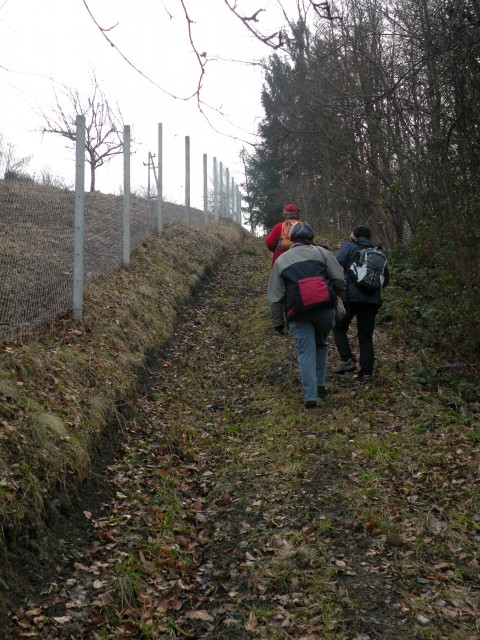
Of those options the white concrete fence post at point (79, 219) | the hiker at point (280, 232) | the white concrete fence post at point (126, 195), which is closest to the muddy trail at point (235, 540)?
the white concrete fence post at point (79, 219)

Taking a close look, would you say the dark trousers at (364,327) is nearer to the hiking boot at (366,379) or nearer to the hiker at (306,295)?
the hiking boot at (366,379)

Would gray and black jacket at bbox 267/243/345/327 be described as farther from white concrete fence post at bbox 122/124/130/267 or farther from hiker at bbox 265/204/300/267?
white concrete fence post at bbox 122/124/130/267

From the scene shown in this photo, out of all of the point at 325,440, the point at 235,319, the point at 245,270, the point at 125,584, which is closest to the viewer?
the point at 125,584

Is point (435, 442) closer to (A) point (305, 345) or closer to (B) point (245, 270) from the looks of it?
(A) point (305, 345)

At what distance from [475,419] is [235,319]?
595 centimetres

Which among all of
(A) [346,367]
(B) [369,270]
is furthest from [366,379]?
(B) [369,270]

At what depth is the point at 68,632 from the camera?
141 inches

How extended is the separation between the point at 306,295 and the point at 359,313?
121cm

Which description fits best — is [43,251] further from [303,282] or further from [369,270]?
[369,270]

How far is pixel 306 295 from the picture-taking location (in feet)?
22.9

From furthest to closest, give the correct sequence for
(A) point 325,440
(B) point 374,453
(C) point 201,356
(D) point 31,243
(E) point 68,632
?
(C) point 201,356 < (D) point 31,243 < (A) point 325,440 < (B) point 374,453 < (E) point 68,632

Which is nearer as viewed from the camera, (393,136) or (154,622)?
(154,622)

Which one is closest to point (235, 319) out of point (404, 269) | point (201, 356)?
point (201, 356)

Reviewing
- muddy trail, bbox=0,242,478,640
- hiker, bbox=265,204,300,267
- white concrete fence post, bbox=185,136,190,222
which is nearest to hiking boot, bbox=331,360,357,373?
muddy trail, bbox=0,242,478,640
